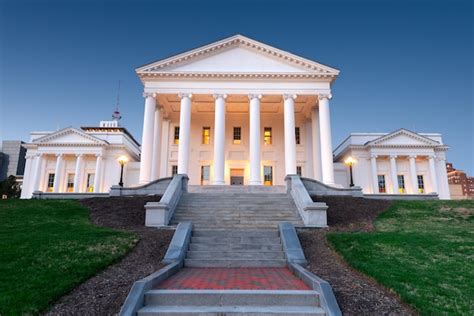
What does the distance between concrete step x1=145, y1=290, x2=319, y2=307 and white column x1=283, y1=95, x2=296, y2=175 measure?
21533 mm

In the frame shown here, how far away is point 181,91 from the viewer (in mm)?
28766

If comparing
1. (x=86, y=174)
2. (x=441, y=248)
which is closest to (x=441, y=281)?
(x=441, y=248)

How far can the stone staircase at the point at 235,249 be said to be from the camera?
9148 mm

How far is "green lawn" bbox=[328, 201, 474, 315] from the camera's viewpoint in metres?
5.92

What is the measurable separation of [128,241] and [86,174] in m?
33.4

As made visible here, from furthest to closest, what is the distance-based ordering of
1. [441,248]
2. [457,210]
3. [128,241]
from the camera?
[457,210] → [128,241] → [441,248]

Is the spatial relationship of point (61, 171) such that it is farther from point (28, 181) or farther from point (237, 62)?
point (237, 62)

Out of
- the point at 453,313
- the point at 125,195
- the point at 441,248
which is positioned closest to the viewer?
the point at 453,313

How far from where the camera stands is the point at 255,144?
89.7 ft

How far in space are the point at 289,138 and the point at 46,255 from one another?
22.3 m

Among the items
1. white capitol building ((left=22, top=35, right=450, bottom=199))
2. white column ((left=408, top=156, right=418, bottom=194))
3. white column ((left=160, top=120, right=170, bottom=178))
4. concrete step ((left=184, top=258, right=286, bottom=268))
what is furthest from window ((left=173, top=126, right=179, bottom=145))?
white column ((left=408, top=156, right=418, bottom=194))

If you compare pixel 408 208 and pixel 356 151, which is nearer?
pixel 408 208

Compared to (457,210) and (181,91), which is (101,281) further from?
(181,91)

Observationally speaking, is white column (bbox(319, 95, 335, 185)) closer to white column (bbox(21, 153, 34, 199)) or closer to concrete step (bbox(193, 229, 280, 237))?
concrete step (bbox(193, 229, 280, 237))
